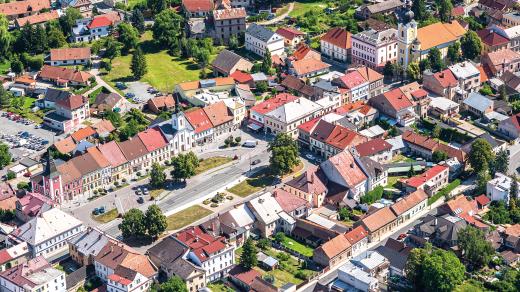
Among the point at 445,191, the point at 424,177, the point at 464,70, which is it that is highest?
the point at 464,70

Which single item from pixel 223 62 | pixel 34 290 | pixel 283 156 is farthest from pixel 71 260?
pixel 223 62

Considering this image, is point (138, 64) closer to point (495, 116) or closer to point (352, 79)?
point (352, 79)

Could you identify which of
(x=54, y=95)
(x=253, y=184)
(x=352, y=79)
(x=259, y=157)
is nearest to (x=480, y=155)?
(x=352, y=79)

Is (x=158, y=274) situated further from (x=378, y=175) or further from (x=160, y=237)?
(x=378, y=175)

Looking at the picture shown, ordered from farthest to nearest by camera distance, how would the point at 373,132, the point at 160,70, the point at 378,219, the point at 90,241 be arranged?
the point at 160,70
the point at 373,132
the point at 378,219
the point at 90,241

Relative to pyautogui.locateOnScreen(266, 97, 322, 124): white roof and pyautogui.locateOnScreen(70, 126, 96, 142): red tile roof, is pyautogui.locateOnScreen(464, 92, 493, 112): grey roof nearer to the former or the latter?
pyautogui.locateOnScreen(266, 97, 322, 124): white roof

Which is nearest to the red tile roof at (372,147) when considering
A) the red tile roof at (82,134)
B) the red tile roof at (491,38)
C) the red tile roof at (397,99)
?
the red tile roof at (397,99)
